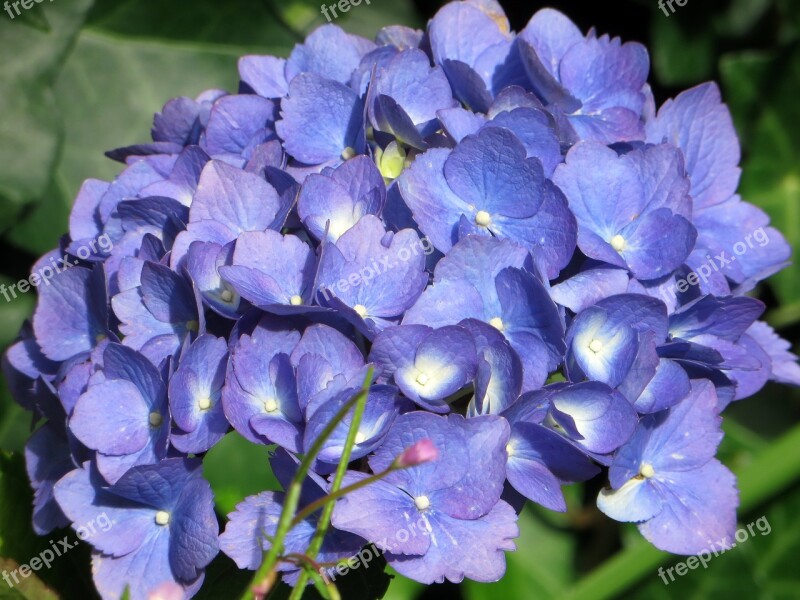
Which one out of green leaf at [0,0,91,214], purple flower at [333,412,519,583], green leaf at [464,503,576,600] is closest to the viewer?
purple flower at [333,412,519,583]

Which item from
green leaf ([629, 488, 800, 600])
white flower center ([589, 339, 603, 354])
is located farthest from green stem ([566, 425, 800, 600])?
white flower center ([589, 339, 603, 354])

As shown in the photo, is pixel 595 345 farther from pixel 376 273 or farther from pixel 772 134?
pixel 772 134

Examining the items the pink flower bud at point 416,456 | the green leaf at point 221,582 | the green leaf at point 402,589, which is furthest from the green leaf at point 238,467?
the pink flower bud at point 416,456

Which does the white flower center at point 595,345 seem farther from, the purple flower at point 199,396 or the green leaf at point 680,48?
the green leaf at point 680,48

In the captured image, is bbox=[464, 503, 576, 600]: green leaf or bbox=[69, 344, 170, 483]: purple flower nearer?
bbox=[69, 344, 170, 483]: purple flower

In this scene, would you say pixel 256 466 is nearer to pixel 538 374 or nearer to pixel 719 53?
pixel 538 374

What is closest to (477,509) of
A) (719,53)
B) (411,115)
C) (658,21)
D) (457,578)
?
(457,578)

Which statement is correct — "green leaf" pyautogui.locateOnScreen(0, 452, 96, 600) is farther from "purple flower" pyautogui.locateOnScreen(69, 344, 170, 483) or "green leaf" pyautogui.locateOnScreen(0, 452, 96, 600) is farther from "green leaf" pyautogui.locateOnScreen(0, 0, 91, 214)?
"green leaf" pyautogui.locateOnScreen(0, 0, 91, 214)
